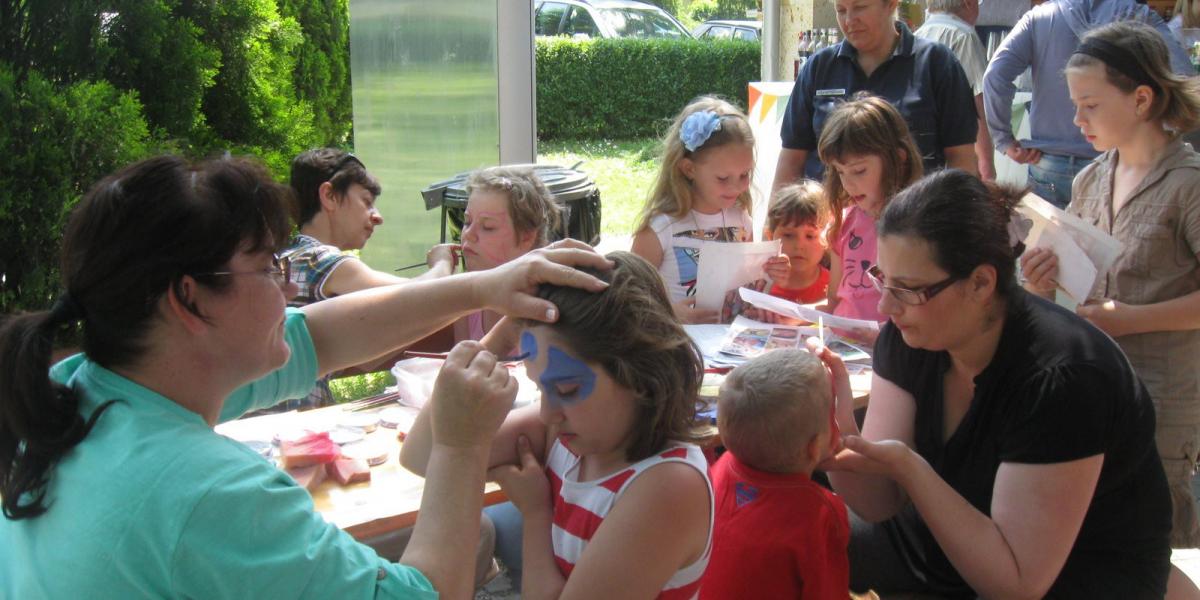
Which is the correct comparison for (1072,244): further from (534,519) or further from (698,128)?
(534,519)

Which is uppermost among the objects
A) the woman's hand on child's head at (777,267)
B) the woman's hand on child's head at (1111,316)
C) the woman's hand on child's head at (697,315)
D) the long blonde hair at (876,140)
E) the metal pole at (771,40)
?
the metal pole at (771,40)

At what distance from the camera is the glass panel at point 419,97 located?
573 centimetres

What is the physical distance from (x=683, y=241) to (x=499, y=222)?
0.75 meters

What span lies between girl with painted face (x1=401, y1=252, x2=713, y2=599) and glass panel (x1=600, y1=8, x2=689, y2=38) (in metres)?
16.1

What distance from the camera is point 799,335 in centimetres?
339

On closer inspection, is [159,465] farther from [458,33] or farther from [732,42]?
[732,42]

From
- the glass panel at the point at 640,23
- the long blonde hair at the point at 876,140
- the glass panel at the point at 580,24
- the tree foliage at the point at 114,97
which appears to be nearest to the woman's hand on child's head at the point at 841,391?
the long blonde hair at the point at 876,140

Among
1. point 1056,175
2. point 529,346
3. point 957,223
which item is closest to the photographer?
point 529,346

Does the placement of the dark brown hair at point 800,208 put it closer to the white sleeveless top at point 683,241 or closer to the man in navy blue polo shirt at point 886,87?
the white sleeveless top at point 683,241

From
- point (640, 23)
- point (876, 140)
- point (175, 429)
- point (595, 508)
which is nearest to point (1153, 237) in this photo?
point (876, 140)

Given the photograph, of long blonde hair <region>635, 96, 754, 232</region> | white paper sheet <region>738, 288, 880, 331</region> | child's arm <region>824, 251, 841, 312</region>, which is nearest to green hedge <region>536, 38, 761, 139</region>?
long blonde hair <region>635, 96, 754, 232</region>

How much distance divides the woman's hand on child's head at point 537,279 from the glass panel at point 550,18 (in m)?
15.7

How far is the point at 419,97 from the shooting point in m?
5.93

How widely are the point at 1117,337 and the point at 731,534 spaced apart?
1.69 meters
